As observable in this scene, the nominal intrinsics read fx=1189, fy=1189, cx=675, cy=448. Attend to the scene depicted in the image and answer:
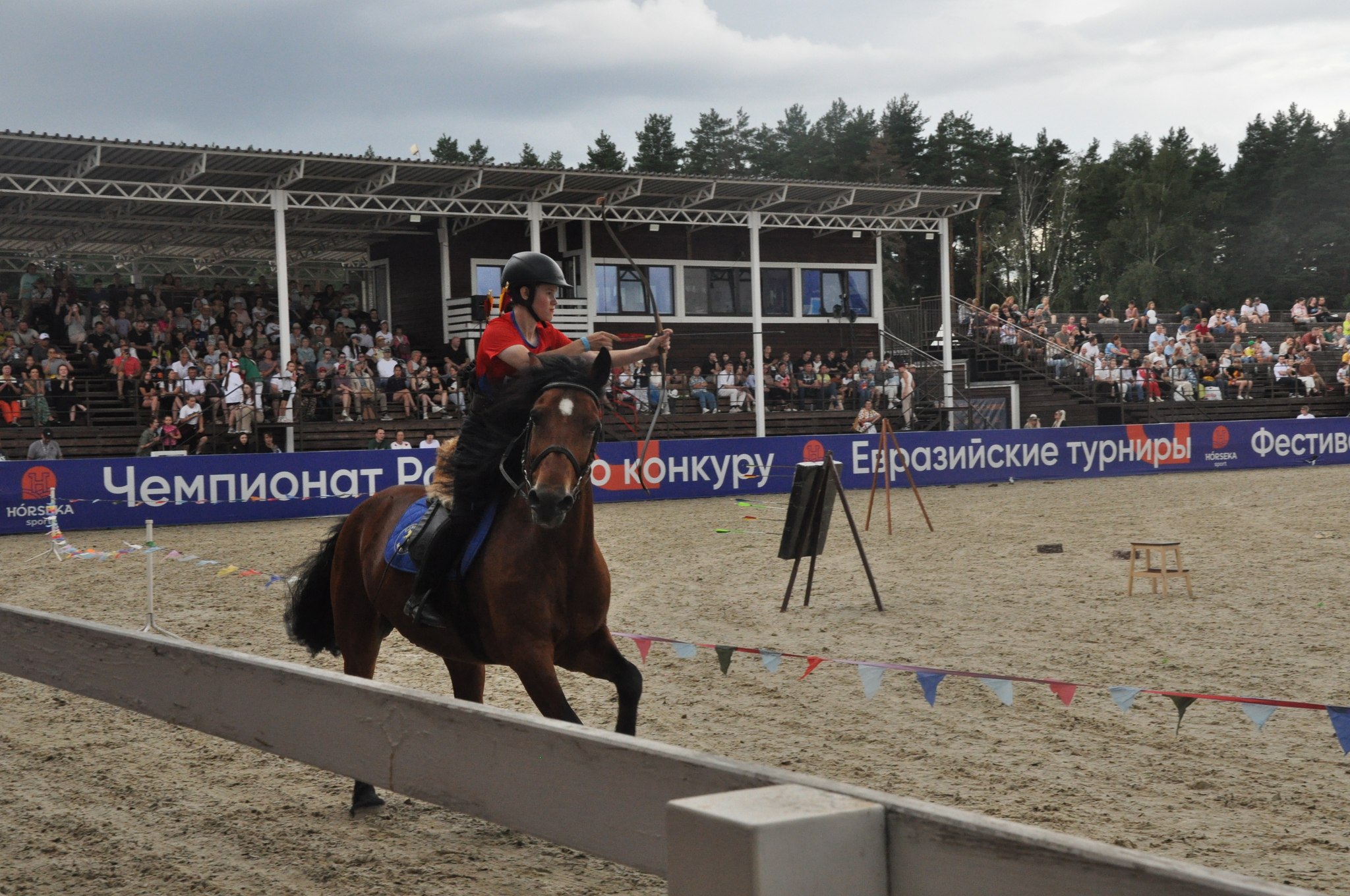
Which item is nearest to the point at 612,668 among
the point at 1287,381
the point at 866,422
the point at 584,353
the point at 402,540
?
the point at 402,540

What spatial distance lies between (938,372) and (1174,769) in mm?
30163

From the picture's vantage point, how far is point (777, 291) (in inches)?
1484

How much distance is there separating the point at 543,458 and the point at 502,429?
21.1 inches

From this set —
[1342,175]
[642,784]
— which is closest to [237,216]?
[642,784]

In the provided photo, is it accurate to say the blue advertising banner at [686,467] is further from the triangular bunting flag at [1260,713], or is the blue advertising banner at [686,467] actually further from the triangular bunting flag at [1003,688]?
the triangular bunting flag at [1260,713]

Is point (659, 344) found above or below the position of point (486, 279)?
below

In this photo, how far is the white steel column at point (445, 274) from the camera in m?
33.0

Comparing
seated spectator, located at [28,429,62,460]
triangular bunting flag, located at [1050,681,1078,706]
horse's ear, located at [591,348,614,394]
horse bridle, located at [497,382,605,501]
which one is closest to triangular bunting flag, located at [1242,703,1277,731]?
triangular bunting flag, located at [1050,681,1078,706]

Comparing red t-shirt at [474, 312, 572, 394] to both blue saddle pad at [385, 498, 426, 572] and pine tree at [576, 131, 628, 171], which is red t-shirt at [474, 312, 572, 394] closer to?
blue saddle pad at [385, 498, 426, 572]

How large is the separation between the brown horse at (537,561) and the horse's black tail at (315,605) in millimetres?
732

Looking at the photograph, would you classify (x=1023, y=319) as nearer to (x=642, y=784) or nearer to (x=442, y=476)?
(x=442, y=476)

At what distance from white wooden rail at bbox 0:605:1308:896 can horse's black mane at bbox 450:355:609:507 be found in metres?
1.52

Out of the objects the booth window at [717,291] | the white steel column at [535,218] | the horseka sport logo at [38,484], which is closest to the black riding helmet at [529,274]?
the horseka sport logo at [38,484]

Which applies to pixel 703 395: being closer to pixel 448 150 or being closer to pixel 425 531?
pixel 425 531
